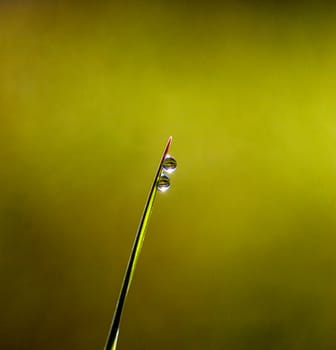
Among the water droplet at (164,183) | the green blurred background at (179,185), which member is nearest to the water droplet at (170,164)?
the water droplet at (164,183)

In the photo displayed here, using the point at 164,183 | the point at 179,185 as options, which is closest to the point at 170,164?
the point at 164,183

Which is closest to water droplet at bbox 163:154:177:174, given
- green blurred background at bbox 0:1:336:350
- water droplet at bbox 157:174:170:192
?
water droplet at bbox 157:174:170:192

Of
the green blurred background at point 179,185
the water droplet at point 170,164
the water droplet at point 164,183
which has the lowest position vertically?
the water droplet at point 164,183

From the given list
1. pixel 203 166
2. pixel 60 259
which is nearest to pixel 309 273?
pixel 203 166

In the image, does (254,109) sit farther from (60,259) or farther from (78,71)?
(60,259)

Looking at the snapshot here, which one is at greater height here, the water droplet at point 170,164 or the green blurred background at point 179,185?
the green blurred background at point 179,185

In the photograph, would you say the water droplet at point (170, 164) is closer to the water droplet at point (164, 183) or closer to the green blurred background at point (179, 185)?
the water droplet at point (164, 183)

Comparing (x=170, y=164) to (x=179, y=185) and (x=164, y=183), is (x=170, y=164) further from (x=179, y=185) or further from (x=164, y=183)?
(x=179, y=185)

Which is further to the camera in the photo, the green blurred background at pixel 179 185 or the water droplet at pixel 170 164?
the green blurred background at pixel 179 185
